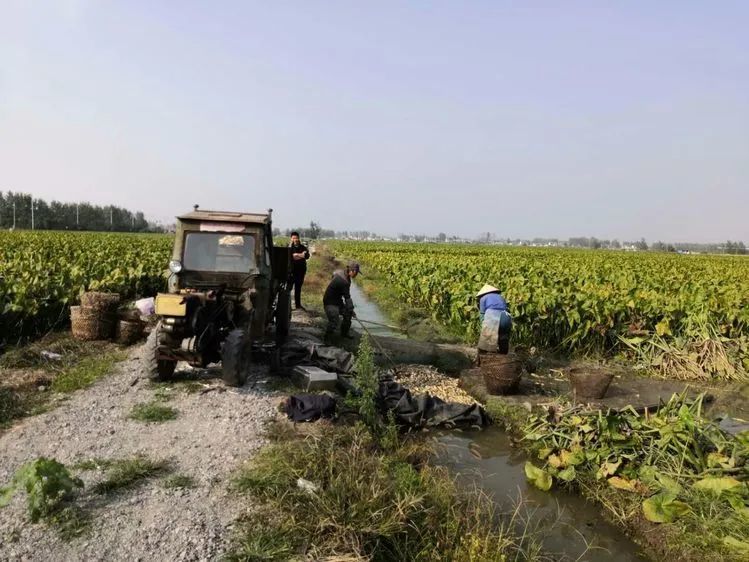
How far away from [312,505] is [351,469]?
509mm

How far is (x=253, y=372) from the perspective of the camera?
812cm

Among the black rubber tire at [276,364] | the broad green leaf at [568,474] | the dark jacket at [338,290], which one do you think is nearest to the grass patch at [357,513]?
the broad green leaf at [568,474]

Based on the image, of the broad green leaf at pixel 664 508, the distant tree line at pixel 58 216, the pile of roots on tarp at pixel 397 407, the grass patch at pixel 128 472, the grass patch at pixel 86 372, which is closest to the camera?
the grass patch at pixel 128 472

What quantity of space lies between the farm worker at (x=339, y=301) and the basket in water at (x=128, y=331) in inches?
138

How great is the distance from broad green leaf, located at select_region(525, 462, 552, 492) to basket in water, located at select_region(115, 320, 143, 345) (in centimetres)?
730

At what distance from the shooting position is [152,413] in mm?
6023

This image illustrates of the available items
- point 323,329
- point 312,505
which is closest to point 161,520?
point 312,505

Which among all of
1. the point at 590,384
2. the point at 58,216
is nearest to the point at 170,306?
the point at 590,384

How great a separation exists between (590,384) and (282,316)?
5054 millimetres

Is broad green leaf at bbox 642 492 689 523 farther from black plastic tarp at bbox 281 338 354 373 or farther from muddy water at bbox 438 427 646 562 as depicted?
black plastic tarp at bbox 281 338 354 373

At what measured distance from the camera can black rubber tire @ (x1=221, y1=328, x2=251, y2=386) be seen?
21.8 feet

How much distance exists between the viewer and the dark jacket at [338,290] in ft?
34.9

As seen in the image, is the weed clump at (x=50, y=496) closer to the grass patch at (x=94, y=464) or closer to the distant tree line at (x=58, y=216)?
the grass patch at (x=94, y=464)

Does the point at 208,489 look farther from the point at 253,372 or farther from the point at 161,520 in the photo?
the point at 253,372
